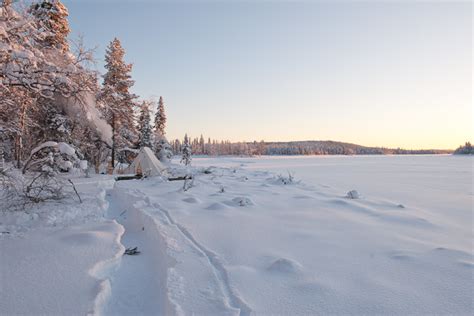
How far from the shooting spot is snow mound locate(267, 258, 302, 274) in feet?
10.7

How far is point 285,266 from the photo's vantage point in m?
3.35

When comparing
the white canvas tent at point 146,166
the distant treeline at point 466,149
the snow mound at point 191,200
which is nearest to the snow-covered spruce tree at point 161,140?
the white canvas tent at point 146,166

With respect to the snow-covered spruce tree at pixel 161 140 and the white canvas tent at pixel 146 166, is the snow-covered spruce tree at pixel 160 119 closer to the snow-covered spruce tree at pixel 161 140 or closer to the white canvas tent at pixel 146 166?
the snow-covered spruce tree at pixel 161 140

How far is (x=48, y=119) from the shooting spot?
1767 cm

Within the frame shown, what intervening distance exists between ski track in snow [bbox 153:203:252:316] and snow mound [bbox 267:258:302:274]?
2.09 ft

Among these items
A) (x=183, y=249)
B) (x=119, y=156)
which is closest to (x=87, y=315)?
(x=183, y=249)

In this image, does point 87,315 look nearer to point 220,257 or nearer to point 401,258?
point 220,257

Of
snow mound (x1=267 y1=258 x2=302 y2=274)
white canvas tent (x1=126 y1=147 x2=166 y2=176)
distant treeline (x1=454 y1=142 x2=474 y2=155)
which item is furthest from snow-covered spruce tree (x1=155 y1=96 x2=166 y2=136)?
distant treeline (x1=454 y1=142 x2=474 y2=155)

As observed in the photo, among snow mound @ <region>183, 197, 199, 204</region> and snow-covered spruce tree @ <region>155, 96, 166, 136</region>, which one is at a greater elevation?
snow-covered spruce tree @ <region>155, 96, 166, 136</region>

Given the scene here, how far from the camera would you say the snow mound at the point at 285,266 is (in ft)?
10.7

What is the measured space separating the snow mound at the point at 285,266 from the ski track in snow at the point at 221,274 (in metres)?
0.64

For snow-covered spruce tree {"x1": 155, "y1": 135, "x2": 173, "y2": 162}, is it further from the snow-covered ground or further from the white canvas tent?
the snow-covered ground

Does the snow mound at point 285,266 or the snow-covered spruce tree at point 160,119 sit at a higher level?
the snow-covered spruce tree at point 160,119

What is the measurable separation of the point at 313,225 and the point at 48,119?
19.5 meters
